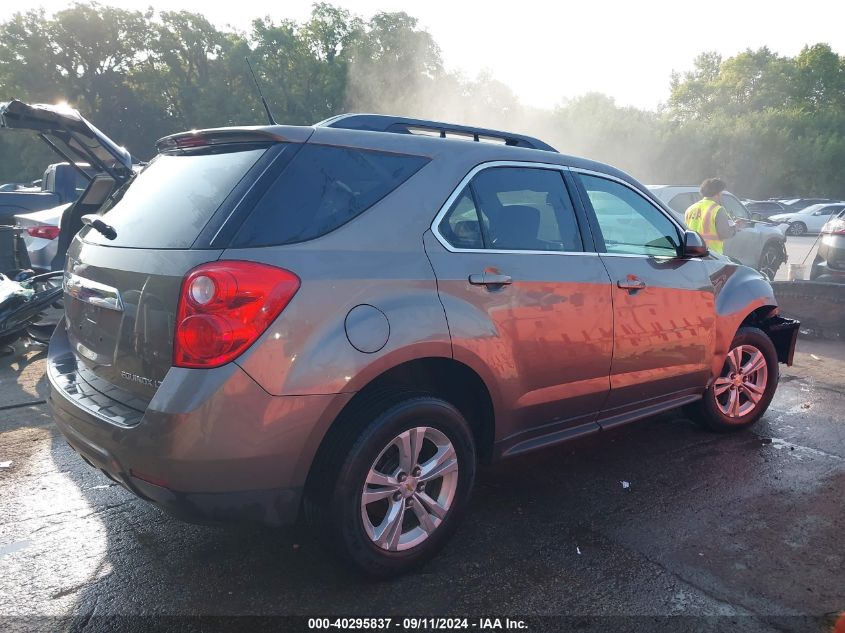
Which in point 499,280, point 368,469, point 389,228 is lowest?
point 368,469

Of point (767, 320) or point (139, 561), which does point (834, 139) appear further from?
point (139, 561)

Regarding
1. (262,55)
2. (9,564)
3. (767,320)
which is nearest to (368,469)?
(9,564)

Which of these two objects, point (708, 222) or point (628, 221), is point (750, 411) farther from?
point (708, 222)

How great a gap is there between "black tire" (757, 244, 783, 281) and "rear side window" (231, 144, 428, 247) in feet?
38.9

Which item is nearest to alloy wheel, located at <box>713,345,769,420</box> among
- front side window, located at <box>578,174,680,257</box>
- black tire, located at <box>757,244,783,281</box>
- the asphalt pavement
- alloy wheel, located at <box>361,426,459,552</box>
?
the asphalt pavement

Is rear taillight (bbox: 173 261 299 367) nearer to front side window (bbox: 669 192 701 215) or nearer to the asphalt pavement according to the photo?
the asphalt pavement

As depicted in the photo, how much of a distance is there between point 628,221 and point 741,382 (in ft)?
5.21

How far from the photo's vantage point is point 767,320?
477cm

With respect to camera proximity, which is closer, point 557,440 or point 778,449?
point 557,440

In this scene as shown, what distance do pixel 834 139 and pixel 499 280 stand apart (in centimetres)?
5315

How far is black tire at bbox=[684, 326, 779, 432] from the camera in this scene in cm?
437

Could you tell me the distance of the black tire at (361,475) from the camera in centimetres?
244

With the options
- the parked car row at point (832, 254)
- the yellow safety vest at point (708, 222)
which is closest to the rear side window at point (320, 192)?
the yellow safety vest at point (708, 222)

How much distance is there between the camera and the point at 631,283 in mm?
3504
